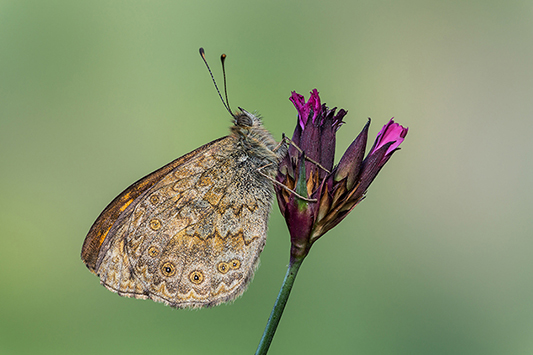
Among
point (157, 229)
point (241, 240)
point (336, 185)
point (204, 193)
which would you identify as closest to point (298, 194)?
point (336, 185)

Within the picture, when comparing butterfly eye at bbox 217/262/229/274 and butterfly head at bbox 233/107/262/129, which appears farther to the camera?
butterfly head at bbox 233/107/262/129

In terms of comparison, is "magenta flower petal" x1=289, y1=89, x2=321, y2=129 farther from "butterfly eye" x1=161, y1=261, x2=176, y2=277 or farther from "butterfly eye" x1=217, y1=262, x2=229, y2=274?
"butterfly eye" x1=161, y1=261, x2=176, y2=277

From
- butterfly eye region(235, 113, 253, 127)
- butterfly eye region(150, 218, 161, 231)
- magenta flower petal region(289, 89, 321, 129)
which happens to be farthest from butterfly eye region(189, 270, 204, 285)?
magenta flower petal region(289, 89, 321, 129)

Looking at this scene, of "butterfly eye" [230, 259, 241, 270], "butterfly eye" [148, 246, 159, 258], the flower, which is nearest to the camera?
the flower

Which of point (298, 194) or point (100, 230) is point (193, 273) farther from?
point (298, 194)

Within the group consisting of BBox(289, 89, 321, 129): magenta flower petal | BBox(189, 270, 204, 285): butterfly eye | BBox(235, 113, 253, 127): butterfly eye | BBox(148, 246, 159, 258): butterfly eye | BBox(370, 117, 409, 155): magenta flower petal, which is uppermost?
BBox(235, 113, 253, 127): butterfly eye

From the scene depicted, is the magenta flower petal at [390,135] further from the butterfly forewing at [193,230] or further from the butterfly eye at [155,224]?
the butterfly eye at [155,224]

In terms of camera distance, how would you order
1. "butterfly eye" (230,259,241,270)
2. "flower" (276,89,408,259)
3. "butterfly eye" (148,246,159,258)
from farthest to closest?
"butterfly eye" (148,246,159,258) < "butterfly eye" (230,259,241,270) < "flower" (276,89,408,259)
